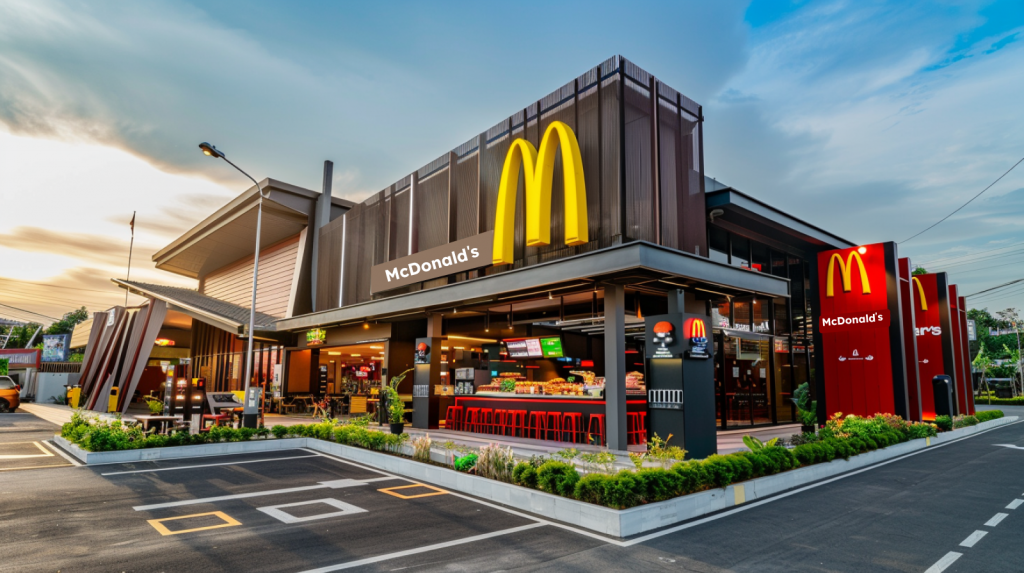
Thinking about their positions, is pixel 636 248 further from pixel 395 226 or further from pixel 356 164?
pixel 356 164

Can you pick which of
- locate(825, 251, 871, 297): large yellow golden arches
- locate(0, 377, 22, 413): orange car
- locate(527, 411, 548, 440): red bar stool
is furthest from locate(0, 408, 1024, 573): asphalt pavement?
locate(0, 377, 22, 413): orange car

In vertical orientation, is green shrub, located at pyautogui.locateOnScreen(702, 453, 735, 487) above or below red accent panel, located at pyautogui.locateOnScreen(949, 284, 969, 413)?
below

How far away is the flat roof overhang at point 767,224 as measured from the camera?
15.6 meters

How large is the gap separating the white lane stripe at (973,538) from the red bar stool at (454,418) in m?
13.5

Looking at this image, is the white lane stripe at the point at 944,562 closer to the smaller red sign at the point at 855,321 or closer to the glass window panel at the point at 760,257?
the glass window panel at the point at 760,257

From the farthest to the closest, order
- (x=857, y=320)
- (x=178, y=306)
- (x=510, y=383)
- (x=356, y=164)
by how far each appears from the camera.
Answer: (x=178, y=306) → (x=356, y=164) → (x=857, y=320) → (x=510, y=383)

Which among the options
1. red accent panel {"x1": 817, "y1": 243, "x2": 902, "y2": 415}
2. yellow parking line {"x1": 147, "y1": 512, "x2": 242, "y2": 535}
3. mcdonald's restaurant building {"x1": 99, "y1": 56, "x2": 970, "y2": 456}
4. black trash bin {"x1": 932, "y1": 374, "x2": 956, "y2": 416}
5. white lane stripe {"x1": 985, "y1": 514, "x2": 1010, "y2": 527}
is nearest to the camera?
yellow parking line {"x1": 147, "y1": 512, "x2": 242, "y2": 535}

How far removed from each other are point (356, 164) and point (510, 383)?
12022 mm

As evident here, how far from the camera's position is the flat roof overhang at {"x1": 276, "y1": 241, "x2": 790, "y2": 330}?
1122 cm

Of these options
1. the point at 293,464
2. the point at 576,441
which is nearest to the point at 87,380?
the point at 293,464

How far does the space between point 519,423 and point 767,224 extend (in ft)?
33.2

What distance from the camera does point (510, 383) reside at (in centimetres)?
1688

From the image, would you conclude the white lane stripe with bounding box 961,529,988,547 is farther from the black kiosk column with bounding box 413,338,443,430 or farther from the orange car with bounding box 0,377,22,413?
the orange car with bounding box 0,377,22,413

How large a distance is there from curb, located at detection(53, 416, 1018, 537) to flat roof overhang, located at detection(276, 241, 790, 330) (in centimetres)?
436
